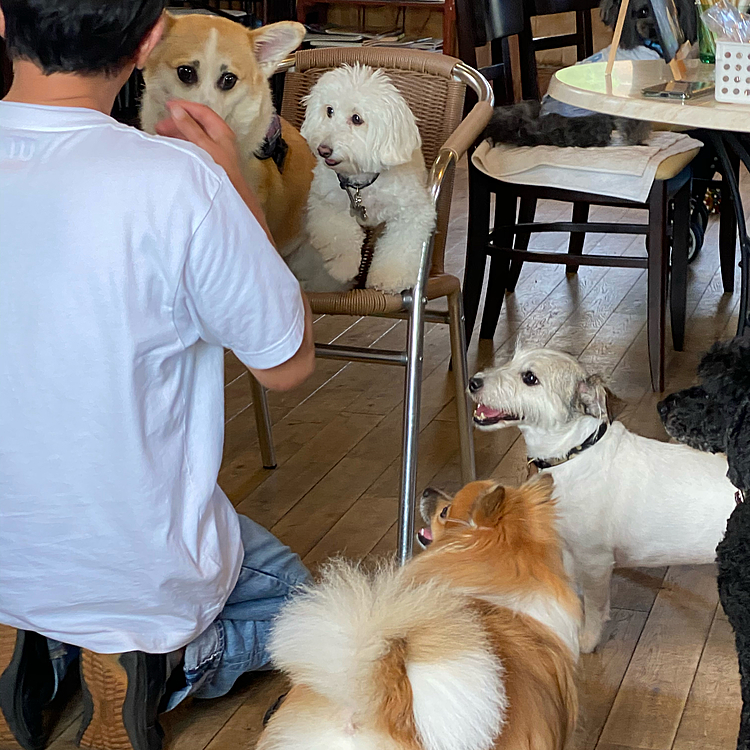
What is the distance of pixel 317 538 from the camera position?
7.00 ft

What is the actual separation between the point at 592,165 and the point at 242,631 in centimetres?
175

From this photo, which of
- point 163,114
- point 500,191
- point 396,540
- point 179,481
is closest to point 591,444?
point 396,540

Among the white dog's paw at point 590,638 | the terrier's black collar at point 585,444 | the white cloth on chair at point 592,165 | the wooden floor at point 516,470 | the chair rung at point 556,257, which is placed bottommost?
the wooden floor at point 516,470

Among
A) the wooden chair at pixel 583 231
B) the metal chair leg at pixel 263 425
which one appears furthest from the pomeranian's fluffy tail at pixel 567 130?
the metal chair leg at pixel 263 425

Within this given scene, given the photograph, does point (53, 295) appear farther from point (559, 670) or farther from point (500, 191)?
point (500, 191)

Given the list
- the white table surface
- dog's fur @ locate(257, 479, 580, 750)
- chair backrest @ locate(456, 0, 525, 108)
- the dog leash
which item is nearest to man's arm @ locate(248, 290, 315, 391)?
dog's fur @ locate(257, 479, 580, 750)

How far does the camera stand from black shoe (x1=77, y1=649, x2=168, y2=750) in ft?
4.62

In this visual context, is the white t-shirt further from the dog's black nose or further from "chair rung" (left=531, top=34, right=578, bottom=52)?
"chair rung" (left=531, top=34, right=578, bottom=52)

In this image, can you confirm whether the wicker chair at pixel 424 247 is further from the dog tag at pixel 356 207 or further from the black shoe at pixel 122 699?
the black shoe at pixel 122 699

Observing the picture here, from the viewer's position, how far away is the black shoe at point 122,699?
→ 1.41 m

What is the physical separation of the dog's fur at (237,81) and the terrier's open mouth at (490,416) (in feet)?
1.86

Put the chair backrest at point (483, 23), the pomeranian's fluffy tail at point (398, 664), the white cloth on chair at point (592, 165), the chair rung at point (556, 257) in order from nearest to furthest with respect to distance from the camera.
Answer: the pomeranian's fluffy tail at point (398, 664), the white cloth on chair at point (592, 165), the chair backrest at point (483, 23), the chair rung at point (556, 257)

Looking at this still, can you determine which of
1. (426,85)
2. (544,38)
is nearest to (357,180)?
(426,85)

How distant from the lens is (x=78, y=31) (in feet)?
3.60
